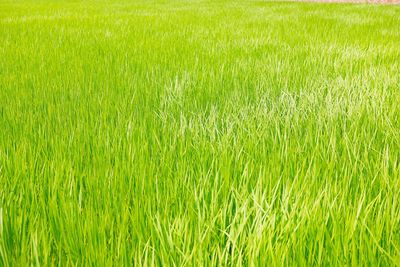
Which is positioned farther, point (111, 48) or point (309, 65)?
point (111, 48)

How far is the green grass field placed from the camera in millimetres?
721

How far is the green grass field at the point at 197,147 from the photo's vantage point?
2.37ft

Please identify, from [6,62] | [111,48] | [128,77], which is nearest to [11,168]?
[128,77]

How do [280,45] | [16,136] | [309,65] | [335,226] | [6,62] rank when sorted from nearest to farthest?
[335,226] < [16,136] < [309,65] < [6,62] < [280,45]

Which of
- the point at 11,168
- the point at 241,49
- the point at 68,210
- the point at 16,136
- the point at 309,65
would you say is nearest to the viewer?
the point at 68,210

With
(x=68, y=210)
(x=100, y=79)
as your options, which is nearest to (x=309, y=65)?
(x=100, y=79)

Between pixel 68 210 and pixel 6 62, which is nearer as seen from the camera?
pixel 68 210

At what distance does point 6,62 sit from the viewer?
2.94m

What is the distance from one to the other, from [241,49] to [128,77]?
1450 millimetres

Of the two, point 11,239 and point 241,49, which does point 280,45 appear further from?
point 11,239

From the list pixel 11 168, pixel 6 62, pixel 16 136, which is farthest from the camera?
pixel 6 62

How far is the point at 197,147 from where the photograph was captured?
3.65 feet

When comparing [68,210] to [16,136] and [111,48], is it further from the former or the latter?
[111,48]

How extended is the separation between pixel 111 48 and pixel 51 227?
2.99 m
